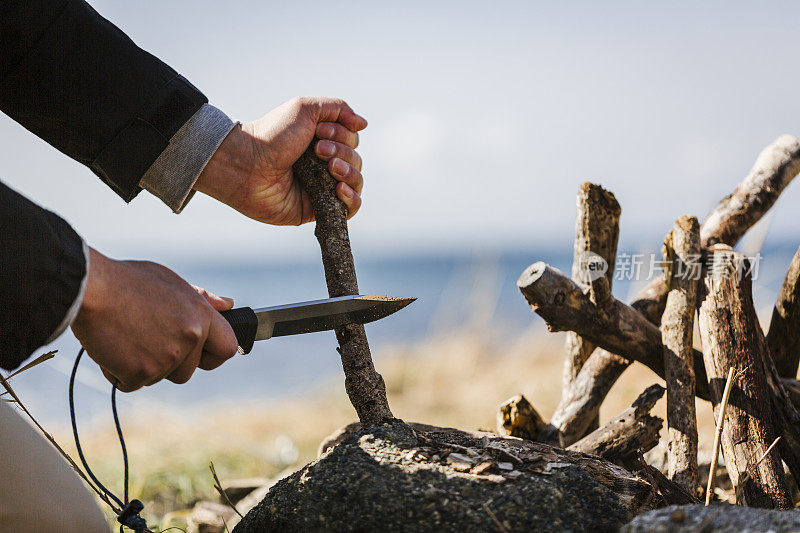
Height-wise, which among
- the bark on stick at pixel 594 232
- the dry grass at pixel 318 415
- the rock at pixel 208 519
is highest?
the bark on stick at pixel 594 232

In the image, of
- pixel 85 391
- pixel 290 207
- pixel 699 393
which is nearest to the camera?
pixel 290 207

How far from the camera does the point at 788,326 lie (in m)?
2.91

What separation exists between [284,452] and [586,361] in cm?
255

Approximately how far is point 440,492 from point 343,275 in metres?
0.84

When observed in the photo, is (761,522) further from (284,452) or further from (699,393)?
(284,452)

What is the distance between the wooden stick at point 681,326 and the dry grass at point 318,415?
3.79 feet

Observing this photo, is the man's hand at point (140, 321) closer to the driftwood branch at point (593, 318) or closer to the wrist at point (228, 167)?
the wrist at point (228, 167)

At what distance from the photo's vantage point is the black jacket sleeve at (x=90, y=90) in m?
1.80

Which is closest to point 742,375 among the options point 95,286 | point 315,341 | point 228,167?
point 228,167

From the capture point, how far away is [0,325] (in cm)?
120

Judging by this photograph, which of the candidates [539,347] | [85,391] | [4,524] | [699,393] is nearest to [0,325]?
[4,524]

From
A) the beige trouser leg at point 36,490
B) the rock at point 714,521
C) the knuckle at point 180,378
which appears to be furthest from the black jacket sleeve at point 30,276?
the rock at point 714,521

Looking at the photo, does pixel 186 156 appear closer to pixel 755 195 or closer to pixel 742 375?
pixel 742 375

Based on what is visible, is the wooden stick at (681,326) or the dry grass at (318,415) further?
the dry grass at (318,415)
